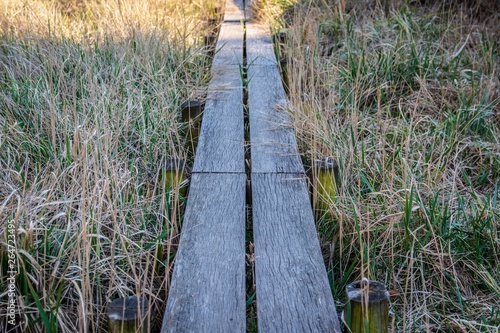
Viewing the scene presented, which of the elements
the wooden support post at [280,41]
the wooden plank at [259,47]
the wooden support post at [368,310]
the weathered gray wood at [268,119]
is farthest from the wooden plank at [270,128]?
the wooden support post at [368,310]

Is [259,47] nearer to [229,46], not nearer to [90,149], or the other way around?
[229,46]

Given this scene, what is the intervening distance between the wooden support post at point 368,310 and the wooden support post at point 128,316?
69 cm

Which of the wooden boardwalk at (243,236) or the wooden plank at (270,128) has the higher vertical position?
the wooden plank at (270,128)

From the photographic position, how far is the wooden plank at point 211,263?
1.97 metres

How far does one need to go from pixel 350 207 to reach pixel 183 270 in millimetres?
1053

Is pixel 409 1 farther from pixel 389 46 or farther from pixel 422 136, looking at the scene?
pixel 422 136

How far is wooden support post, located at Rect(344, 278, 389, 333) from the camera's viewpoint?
1877 millimetres

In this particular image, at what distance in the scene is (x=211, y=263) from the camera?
2.26 meters

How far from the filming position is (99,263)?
2.37 m

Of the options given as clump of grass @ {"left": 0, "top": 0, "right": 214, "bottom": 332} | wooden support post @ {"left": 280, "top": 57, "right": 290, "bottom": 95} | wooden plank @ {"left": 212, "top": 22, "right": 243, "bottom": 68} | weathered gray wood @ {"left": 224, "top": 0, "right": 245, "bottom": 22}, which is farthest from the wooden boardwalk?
weathered gray wood @ {"left": 224, "top": 0, "right": 245, "bottom": 22}

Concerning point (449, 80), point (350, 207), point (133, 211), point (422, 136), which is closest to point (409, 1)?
point (449, 80)

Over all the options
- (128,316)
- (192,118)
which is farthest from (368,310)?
(192,118)

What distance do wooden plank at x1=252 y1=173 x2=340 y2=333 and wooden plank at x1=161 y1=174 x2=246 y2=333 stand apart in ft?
0.26

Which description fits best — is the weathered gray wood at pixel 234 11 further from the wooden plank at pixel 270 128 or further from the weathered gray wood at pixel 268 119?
the wooden plank at pixel 270 128
